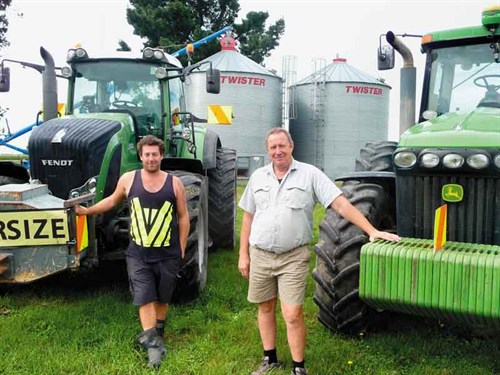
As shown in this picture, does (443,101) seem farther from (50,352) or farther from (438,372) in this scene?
(50,352)

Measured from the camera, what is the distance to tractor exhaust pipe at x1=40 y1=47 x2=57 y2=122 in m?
5.58

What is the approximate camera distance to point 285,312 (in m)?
3.55

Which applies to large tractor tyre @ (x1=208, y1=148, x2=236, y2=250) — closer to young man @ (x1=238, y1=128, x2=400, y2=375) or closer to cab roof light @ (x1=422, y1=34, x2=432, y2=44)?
cab roof light @ (x1=422, y1=34, x2=432, y2=44)

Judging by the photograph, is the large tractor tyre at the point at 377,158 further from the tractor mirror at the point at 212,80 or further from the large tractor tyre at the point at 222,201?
the large tractor tyre at the point at 222,201

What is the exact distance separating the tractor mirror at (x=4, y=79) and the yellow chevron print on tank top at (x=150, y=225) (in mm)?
2846

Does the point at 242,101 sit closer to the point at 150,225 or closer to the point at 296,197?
the point at 150,225

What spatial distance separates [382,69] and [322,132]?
1565cm

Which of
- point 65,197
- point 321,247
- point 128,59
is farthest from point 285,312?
point 128,59

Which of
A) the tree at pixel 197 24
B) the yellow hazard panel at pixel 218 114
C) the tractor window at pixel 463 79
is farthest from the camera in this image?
the tree at pixel 197 24

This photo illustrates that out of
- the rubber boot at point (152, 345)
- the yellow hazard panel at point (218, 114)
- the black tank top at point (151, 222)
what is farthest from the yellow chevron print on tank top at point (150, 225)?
the yellow hazard panel at point (218, 114)

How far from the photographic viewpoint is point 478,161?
3541 millimetres

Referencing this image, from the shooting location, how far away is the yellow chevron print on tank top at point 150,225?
396 cm

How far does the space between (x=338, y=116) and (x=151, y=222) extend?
57.3 ft

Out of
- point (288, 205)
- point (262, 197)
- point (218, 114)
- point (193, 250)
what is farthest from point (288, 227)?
point (218, 114)
